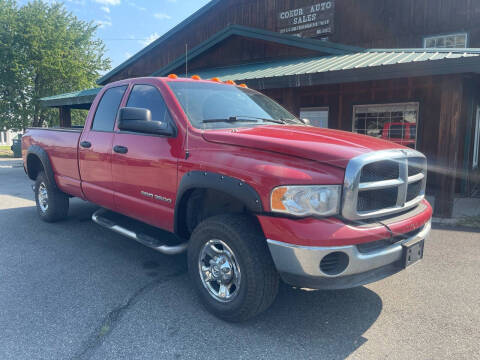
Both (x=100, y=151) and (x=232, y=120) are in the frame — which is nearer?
(x=232, y=120)

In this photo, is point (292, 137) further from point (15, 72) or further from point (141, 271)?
point (15, 72)

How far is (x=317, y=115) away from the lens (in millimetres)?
11125

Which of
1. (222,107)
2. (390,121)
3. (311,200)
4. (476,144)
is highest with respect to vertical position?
(222,107)

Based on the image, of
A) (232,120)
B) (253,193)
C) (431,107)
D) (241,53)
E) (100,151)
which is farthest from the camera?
(241,53)

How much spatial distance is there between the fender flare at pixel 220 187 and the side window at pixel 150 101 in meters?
0.75

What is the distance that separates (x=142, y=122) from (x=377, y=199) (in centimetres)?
211

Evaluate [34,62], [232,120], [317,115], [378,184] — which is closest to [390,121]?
[317,115]

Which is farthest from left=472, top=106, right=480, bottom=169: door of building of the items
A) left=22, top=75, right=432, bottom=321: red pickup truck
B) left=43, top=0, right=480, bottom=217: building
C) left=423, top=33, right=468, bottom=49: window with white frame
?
left=22, top=75, right=432, bottom=321: red pickup truck

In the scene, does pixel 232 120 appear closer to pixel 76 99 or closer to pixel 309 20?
pixel 309 20

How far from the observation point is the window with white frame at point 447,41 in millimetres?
10562

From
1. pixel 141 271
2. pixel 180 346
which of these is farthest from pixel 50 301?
pixel 180 346

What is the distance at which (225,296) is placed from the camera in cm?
291

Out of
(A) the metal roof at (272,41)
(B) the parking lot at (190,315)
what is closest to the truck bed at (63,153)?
(B) the parking lot at (190,315)

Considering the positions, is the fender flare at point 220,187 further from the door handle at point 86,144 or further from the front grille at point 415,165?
the door handle at point 86,144
